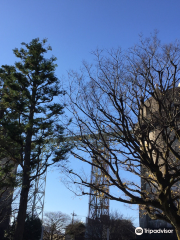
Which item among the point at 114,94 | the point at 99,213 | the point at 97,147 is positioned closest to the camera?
the point at 114,94

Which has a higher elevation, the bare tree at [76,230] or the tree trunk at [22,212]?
the tree trunk at [22,212]

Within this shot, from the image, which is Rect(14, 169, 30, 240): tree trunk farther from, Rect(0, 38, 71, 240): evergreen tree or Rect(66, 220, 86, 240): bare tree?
Rect(66, 220, 86, 240): bare tree

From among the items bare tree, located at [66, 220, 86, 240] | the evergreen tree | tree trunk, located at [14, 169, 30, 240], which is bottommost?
bare tree, located at [66, 220, 86, 240]

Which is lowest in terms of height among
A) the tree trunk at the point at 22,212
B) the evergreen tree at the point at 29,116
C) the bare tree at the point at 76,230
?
the bare tree at the point at 76,230

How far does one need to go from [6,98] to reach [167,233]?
12.7 m

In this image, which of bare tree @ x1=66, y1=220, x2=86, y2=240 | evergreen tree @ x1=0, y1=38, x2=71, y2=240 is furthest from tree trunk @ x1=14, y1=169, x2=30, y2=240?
bare tree @ x1=66, y1=220, x2=86, y2=240

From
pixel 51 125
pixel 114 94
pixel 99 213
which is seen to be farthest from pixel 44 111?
pixel 99 213

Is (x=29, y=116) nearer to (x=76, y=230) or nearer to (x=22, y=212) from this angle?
(x=22, y=212)

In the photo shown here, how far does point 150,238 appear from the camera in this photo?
15.0 m

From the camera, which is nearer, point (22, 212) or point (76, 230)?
point (22, 212)

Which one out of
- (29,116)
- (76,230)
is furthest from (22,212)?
(76,230)

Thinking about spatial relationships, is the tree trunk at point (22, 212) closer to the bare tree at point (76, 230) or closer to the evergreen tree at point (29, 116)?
the evergreen tree at point (29, 116)

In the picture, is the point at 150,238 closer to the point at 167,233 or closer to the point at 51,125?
the point at 167,233

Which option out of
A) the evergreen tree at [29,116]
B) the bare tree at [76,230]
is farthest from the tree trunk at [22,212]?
the bare tree at [76,230]
